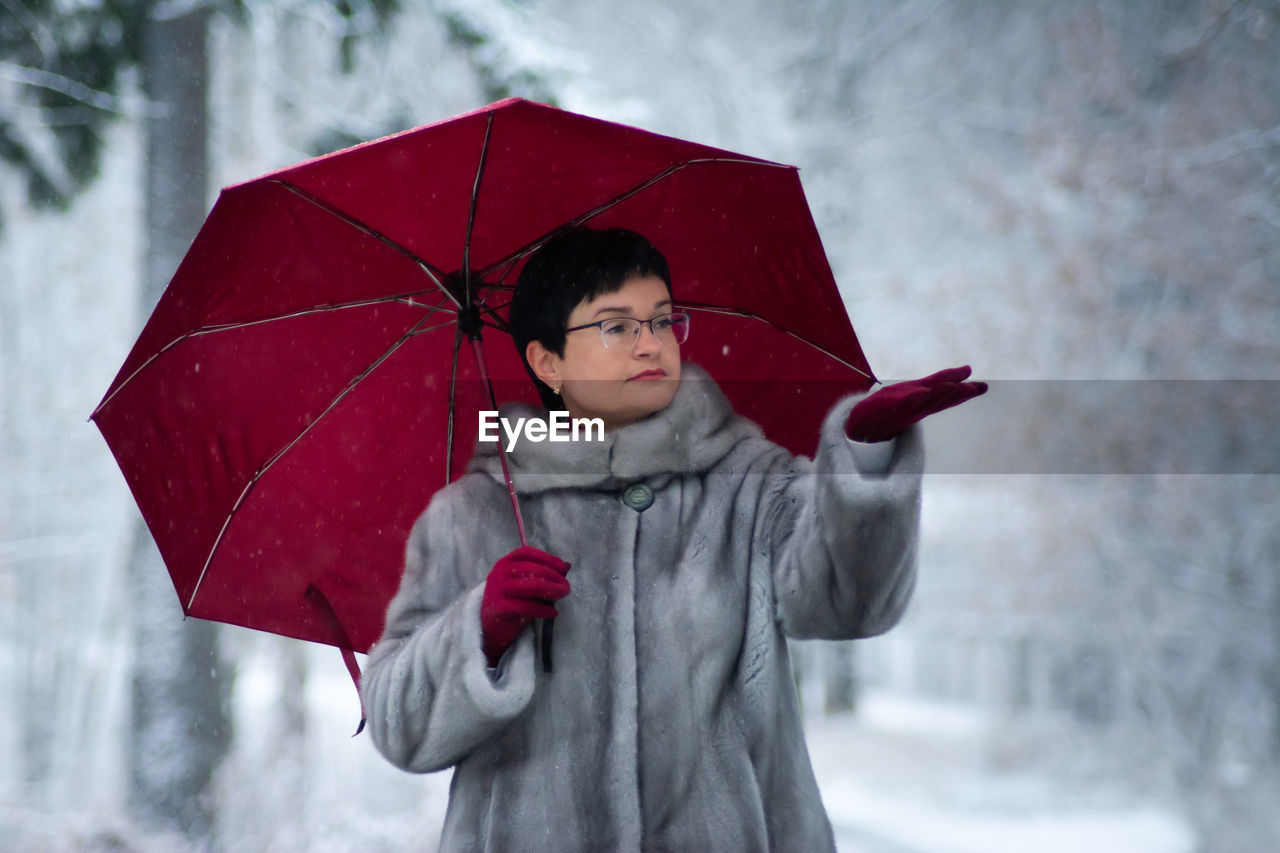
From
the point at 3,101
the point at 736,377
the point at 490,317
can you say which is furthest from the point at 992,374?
the point at 3,101

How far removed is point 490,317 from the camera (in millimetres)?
1362

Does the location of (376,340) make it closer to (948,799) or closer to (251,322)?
(251,322)

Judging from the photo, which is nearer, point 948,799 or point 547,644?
point 547,644

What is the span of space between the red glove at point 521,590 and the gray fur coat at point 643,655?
4 centimetres

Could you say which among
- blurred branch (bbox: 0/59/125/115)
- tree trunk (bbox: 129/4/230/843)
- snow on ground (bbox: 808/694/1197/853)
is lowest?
snow on ground (bbox: 808/694/1197/853)

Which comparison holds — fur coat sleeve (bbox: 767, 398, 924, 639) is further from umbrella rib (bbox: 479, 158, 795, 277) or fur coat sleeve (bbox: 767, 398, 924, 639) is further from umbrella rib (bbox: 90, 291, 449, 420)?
umbrella rib (bbox: 90, 291, 449, 420)

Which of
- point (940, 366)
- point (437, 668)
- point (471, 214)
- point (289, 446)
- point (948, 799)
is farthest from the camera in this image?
point (940, 366)

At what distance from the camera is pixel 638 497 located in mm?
1194

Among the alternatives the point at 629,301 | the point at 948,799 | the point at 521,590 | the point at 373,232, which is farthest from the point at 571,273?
the point at 948,799

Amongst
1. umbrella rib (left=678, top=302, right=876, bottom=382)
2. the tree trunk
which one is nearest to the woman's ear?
umbrella rib (left=678, top=302, right=876, bottom=382)

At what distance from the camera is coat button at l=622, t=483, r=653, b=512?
46.9 inches

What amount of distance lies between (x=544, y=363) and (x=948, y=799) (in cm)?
264

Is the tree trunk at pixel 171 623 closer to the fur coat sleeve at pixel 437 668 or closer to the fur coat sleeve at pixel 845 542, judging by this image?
the fur coat sleeve at pixel 437 668

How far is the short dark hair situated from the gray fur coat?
5.8 inches
